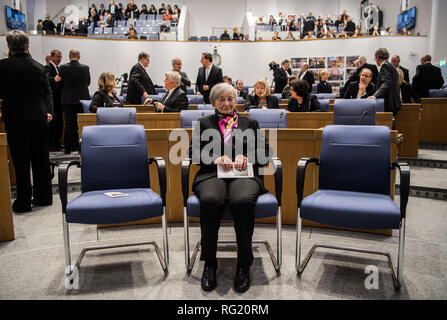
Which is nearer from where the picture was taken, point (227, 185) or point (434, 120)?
point (227, 185)

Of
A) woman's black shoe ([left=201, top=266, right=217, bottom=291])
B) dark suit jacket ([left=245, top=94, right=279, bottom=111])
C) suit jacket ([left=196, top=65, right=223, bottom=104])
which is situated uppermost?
suit jacket ([left=196, top=65, right=223, bottom=104])

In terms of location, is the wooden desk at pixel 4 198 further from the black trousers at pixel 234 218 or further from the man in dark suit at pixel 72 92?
the man in dark suit at pixel 72 92

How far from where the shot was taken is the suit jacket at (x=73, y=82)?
18.8 feet

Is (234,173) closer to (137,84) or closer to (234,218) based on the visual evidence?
(234,218)

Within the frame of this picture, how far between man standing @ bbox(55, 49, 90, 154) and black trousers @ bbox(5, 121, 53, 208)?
2134 millimetres

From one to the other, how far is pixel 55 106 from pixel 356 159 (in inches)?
207

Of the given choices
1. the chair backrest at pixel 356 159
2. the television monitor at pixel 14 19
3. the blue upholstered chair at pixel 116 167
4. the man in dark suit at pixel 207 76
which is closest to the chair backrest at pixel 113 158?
the blue upholstered chair at pixel 116 167

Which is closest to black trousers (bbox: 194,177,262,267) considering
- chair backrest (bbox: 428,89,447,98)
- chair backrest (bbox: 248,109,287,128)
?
chair backrest (bbox: 248,109,287,128)

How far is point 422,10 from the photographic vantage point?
11539 mm

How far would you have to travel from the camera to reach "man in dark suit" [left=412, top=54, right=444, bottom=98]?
7.07 meters

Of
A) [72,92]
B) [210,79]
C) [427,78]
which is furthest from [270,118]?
[427,78]

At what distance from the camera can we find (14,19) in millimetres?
11977

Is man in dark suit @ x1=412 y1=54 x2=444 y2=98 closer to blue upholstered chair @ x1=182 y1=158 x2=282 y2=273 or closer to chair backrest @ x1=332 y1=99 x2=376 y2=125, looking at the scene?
chair backrest @ x1=332 y1=99 x2=376 y2=125

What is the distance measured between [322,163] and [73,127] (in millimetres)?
4454
